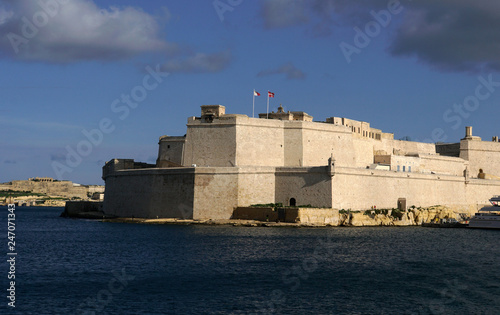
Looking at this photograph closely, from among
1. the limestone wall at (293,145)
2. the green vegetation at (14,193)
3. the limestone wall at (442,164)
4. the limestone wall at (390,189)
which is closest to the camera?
the limestone wall at (390,189)

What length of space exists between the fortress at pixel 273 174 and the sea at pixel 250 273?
6844mm

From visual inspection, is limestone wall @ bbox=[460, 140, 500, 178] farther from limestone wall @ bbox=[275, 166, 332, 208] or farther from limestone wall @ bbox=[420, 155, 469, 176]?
limestone wall @ bbox=[275, 166, 332, 208]

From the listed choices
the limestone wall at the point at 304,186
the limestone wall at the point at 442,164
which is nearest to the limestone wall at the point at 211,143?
the limestone wall at the point at 304,186

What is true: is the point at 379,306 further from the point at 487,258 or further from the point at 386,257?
the point at 487,258

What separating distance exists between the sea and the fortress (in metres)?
6.84

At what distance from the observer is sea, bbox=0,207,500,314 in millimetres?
20453

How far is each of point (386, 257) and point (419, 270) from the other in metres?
3.55

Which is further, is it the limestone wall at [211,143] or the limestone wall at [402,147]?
the limestone wall at [402,147]

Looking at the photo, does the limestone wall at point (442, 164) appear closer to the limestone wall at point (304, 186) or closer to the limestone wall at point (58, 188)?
the limestone wall at point (304, 186)

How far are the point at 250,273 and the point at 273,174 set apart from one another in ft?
77.9

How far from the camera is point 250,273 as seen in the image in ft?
85.1

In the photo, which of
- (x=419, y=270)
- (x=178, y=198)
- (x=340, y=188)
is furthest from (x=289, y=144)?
(x=419, y=270)

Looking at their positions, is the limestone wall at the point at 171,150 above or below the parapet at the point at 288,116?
below

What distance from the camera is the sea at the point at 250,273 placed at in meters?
20.5
